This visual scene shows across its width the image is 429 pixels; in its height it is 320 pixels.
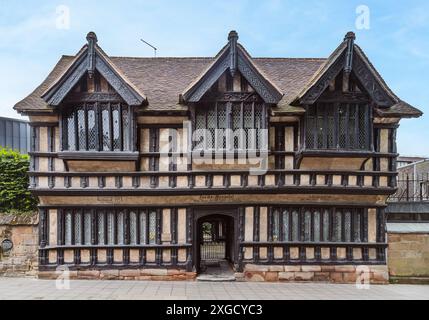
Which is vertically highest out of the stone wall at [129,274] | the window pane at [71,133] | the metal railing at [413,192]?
the window pane at [71,133]

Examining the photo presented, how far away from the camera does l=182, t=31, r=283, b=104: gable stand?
30.7 ft

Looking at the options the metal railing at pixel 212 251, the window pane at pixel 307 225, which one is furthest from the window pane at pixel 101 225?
the window pane at pixel 307 225

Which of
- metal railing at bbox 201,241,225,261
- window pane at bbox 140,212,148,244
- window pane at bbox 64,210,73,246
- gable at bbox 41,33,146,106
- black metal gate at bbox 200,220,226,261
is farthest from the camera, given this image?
black metal gate at bbox 200,220,226,261

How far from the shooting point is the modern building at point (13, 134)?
2625cm

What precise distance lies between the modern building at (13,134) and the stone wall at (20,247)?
64.6ft

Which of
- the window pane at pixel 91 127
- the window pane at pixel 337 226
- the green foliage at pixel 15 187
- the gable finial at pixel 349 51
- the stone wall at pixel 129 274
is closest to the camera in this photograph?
the gable finial at pixel 349 51

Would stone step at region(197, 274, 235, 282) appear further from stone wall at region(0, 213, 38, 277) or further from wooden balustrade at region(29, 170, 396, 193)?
stone wall at region(0, 213, 38, 277)

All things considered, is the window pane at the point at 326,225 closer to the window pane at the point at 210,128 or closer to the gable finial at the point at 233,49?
the window pane at the point at 210,128

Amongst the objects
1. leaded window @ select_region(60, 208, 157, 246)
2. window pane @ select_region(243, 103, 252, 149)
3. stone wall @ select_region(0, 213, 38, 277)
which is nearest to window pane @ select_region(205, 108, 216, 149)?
window pane @ select_region(243, 103, 252, 149)

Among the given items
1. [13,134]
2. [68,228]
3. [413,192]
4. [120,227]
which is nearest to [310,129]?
[120,227]

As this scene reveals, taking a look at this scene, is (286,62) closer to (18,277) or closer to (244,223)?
(244,223)

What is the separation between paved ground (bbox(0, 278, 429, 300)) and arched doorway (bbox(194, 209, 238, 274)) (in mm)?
1246

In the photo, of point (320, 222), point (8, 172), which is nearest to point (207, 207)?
point (320, 222)

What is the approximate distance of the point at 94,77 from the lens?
9.60 metres
